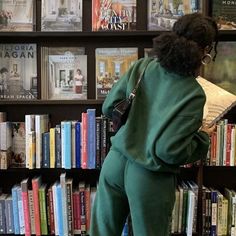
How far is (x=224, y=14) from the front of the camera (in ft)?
6.07

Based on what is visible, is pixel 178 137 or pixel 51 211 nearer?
pixel 178 137

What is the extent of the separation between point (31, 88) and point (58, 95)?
152 millimetres

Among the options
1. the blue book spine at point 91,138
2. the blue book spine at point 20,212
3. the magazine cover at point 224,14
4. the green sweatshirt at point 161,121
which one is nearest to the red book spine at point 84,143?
the blue book spine at point 91,138

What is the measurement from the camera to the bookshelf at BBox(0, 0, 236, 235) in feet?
6.04

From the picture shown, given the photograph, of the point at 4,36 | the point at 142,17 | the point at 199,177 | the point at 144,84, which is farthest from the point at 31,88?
the point at 199,177

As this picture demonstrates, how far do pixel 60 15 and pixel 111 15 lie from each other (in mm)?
270

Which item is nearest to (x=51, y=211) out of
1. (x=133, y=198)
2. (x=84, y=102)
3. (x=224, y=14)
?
(x=84, y=102)

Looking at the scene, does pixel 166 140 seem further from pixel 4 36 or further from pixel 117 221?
pixel 4 36

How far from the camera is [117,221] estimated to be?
142 cm

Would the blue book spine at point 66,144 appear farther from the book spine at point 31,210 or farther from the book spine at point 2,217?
the book spine at point 2,217

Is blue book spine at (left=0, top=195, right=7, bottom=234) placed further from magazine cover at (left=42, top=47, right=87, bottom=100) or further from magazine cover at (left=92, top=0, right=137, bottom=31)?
magazine cover at (left=92, top=0, right=137, bottom=31)

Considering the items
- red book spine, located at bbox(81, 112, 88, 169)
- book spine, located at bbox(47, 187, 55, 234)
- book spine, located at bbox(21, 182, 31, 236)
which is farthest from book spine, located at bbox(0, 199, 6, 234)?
red book spine, located at bbox(81, 112, 88, 169)

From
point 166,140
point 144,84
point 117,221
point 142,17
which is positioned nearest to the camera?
point 166,140

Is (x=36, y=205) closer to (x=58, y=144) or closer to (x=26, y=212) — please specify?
(x=26, y=212)
